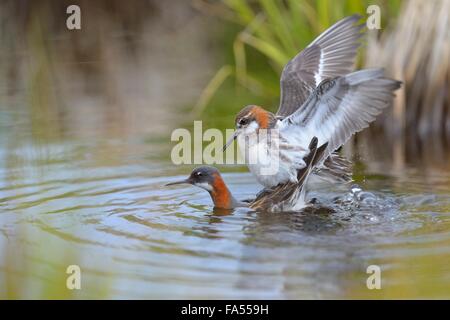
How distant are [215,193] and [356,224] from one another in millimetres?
1498

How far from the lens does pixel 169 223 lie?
26.4 ft

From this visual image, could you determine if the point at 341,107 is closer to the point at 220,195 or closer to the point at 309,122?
the point at 309,122

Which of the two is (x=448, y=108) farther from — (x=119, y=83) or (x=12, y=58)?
(x=12, y=58)

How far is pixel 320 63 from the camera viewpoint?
10.0m

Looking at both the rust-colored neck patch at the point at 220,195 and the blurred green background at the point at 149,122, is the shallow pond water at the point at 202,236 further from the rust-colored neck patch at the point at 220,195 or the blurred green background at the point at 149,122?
the rust-colored neck patch at the point at 220,195

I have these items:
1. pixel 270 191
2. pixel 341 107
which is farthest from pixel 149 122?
pixel 341 107

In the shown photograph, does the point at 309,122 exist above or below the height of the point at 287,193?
above

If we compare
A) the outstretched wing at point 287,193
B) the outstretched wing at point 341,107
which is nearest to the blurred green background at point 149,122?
the outstretched wing at point 287,193

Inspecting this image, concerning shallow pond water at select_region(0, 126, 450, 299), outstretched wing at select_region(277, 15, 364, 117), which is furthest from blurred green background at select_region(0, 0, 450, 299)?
outstretched wing at select_region(277, 15, 364, 117)

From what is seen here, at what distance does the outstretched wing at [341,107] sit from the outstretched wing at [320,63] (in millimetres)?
1027

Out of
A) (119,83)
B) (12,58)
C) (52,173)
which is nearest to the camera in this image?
(52,173)

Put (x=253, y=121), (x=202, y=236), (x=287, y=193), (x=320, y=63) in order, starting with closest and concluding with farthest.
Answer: (x=202, y=236) < (x=287, y=193) < (x=253, y=121) < (x=320, y=63)

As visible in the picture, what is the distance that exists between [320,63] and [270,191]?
1.95 m
